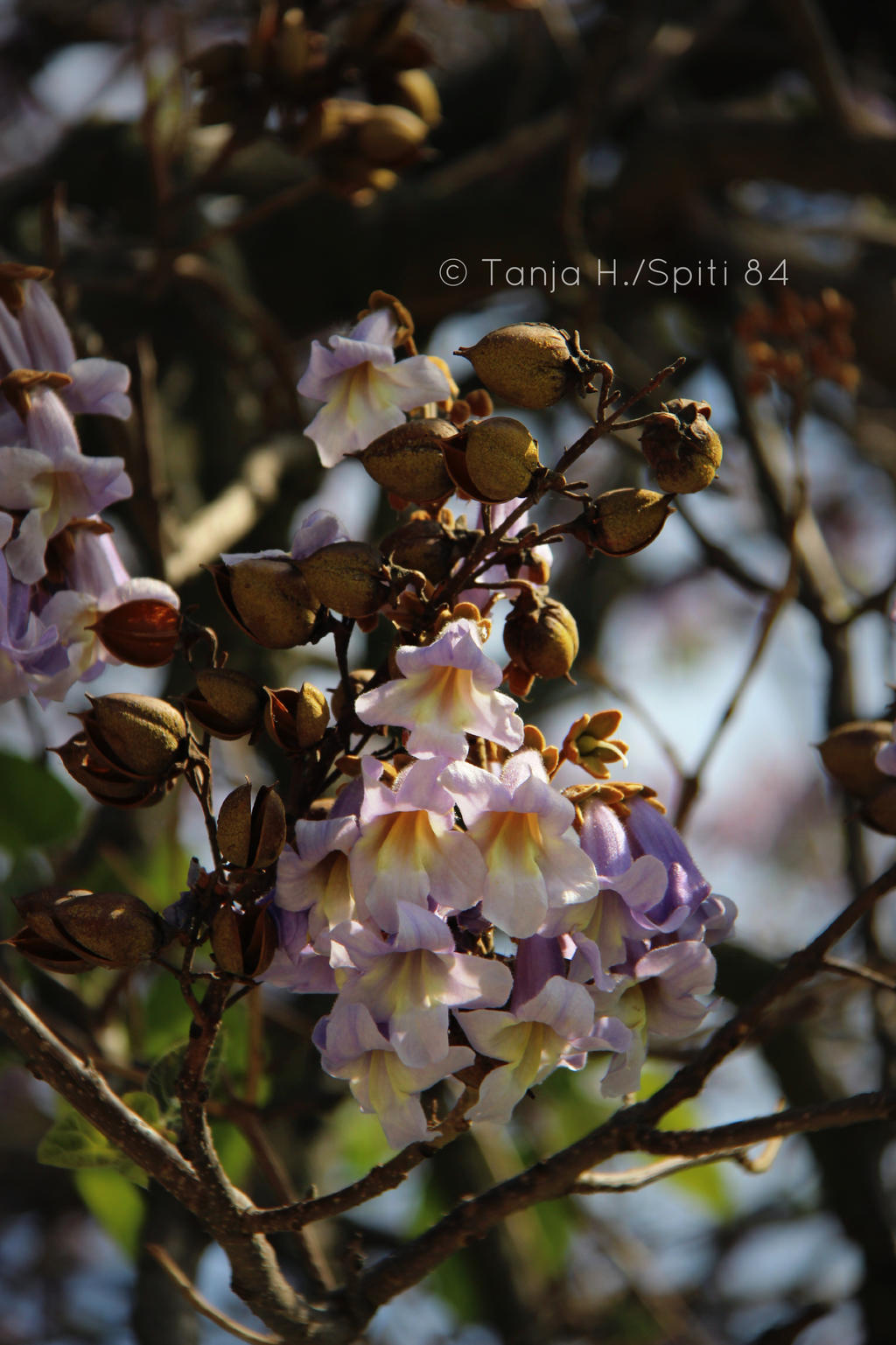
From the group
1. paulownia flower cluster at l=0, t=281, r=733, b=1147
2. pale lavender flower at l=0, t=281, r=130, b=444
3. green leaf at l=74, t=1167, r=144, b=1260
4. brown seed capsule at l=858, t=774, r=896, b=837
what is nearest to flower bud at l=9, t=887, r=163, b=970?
paulownia flower cluster at l=0, t=281, r=733, b=1147

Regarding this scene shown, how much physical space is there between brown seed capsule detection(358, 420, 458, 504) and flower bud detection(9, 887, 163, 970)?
11.6 inches

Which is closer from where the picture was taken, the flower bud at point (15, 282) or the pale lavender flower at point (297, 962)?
the pale lavender flower at point (297, 962)

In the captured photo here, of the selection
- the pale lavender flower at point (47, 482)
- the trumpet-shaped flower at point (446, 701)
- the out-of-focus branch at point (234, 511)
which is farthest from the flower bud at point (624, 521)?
the out-of-focus branch at point (234, 511)

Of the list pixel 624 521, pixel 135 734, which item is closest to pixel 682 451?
pixel 624 521

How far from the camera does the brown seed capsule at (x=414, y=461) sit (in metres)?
0.74

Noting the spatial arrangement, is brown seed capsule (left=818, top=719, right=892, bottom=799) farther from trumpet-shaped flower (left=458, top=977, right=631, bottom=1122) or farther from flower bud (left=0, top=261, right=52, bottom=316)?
flower bud (left=0, top=261, right=52, bottom=316)

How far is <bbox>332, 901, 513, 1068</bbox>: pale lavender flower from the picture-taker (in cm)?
65

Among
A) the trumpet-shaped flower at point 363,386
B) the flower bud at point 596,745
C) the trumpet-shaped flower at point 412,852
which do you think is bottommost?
the flower bud at point 596,745

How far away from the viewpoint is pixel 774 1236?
2.80 meters

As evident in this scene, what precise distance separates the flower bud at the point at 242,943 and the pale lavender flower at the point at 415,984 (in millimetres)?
53

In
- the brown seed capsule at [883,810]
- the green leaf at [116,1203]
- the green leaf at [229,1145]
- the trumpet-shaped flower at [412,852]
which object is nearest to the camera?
the trumpet-shaped flower at [412,852]

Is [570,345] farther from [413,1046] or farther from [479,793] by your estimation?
[413,1046]

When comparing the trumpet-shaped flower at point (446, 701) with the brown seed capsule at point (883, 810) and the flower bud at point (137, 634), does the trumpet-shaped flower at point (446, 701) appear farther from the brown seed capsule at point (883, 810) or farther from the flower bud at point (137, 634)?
the brown seed capsule at point (883, 810)

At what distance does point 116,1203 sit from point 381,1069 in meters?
1.03
